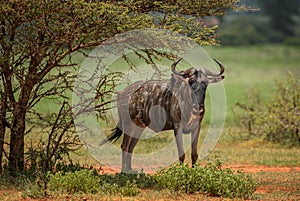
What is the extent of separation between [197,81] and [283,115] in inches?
276

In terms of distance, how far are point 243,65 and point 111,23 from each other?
4840 cm

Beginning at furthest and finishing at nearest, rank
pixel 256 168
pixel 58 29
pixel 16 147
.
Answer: pixel 256 168, pixel 16 147, pixel 58 29

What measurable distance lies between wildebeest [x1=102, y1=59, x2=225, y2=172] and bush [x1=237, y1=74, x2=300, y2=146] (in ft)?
19.7

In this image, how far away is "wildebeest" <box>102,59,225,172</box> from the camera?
1276cm

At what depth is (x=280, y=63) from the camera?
61.3 m

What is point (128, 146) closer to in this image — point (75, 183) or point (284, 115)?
point (75, 183)

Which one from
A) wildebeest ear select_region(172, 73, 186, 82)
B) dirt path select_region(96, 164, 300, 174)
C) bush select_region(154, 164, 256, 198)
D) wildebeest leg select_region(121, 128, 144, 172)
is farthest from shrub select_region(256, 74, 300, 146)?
bush select_region(154, 164, 256, 198)

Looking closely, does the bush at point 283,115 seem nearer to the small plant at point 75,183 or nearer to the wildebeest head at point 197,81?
the wildebeest head at point 197,81

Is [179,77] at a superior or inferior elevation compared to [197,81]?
superior

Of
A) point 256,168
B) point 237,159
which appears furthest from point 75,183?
point 237,159

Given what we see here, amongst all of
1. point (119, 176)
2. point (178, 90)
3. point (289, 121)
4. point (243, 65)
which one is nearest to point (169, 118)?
point (178, 90)

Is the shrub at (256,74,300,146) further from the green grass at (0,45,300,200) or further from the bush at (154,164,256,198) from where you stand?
the bush at (154,164,256,198)

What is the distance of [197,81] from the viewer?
12.7 metres

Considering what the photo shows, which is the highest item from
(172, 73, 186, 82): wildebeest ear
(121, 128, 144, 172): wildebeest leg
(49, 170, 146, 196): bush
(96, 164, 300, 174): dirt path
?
(172, 73, 186, 82): wildebeest ear
